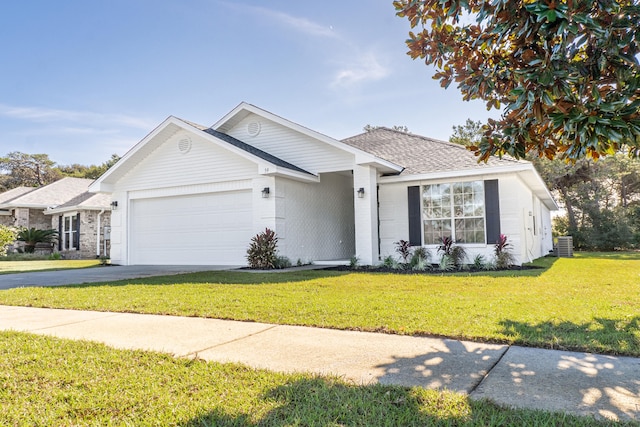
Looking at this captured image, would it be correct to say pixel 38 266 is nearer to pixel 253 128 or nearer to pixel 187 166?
pixel 187 166

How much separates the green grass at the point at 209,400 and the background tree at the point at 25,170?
48610 millimetres

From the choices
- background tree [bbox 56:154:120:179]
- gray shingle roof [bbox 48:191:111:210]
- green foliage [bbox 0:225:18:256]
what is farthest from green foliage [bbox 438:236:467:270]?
background tree [bbox 56:154:120:179]

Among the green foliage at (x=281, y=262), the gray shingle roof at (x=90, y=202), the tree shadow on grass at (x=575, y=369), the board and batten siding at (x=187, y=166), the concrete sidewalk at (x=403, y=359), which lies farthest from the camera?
the gray shingle roof at (x=90, y=202)

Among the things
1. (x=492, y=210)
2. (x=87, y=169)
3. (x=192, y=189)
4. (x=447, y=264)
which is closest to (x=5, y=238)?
(x=192, y=189)

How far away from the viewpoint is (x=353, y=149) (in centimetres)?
1178

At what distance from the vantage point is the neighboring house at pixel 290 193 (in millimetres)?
11797

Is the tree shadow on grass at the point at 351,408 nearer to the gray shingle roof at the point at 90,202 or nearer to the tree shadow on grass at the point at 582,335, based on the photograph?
the tree shadow on grass at the point at 582,335

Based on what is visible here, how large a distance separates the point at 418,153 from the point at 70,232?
18.3 meters

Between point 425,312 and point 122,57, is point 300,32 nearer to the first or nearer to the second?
point 122,57

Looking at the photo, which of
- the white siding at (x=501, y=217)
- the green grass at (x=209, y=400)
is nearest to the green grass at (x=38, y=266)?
the white siding at (x=501, y=217)

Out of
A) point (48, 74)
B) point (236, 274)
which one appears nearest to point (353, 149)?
point (236, 274)

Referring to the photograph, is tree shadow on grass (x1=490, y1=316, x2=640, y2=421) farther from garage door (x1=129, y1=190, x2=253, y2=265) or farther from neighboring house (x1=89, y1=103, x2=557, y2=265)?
garage door (x1=129, y1=190, x2=253, y2=265)

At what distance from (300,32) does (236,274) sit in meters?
7.60

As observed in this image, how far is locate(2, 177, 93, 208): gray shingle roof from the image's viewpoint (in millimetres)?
22906
